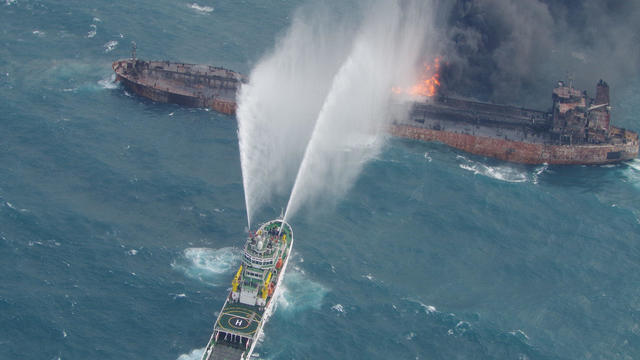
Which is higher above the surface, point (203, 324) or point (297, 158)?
point (297, 158)

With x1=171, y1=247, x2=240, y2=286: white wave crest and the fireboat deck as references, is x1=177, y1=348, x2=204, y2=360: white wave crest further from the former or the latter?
x1=171, y1=247, x2=240, y2=286: white wave crest

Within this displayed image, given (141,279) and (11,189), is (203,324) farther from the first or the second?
(11,189)

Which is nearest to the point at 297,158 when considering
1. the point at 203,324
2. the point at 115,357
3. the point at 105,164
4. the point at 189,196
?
the point at 189,196

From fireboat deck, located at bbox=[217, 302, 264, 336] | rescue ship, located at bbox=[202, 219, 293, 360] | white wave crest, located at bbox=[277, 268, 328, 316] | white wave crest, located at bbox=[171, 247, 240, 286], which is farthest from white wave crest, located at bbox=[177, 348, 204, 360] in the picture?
white wave crest, located at bbox=[171, 247, 240, 286]

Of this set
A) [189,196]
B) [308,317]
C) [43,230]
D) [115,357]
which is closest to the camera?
[115,357]

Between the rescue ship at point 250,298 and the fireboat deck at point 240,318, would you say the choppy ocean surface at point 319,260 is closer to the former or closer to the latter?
the rescue ship at point 250,298

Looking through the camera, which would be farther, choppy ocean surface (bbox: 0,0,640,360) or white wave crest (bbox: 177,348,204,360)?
choppy ocean surface (bbox: 0,0,640,360)

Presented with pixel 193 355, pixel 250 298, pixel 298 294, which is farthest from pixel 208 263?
pixel 193 355
